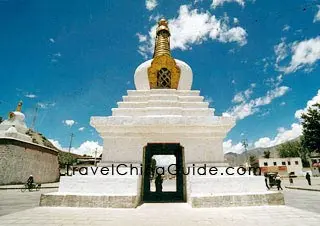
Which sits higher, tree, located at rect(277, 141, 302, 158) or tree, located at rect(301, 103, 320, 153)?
tree, located at rect(277, 141, 302, 158)

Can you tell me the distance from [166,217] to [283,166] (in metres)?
59.9

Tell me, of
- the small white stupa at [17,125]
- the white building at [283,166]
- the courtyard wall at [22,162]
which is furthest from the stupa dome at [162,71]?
the white building at [283,166]

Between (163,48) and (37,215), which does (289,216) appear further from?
(163,48)

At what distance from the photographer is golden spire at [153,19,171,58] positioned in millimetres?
14548

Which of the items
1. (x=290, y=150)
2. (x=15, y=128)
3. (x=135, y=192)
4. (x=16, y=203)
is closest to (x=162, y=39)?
(x=135, y=192)

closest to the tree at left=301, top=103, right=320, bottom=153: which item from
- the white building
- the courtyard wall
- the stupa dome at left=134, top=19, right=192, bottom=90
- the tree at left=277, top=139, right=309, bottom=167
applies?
the stupa dome at left=134, top=19, right=192, bottom=90

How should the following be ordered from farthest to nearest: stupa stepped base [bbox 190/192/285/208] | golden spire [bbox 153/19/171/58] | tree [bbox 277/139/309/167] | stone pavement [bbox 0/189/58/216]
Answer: tree [bbox 277/139/309/167]
golden spire [bbox 153/19/171/58]
stone pavement [bbox 0/189/58/216]
stupa stepped base [bbox 190/192/285/208]

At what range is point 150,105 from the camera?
11.8 meters

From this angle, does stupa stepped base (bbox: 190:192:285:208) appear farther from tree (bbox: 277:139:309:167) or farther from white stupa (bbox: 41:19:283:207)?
tree (bbox: 277:139:309:167)

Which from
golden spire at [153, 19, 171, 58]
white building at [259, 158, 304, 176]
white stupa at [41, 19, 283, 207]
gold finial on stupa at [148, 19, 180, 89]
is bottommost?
white stupa at [41, 19, 283, 207]

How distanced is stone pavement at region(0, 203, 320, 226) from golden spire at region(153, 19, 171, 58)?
9.70 metres

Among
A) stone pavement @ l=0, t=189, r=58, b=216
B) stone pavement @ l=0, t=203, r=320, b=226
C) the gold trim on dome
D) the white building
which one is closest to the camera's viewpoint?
stone pavement @ l=0, t=203, r=320, b=226

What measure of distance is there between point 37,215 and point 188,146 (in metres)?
6.27

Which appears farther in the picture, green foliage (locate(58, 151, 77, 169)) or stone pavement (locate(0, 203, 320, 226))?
green foliage (locate(58, 151, 77, 169))
